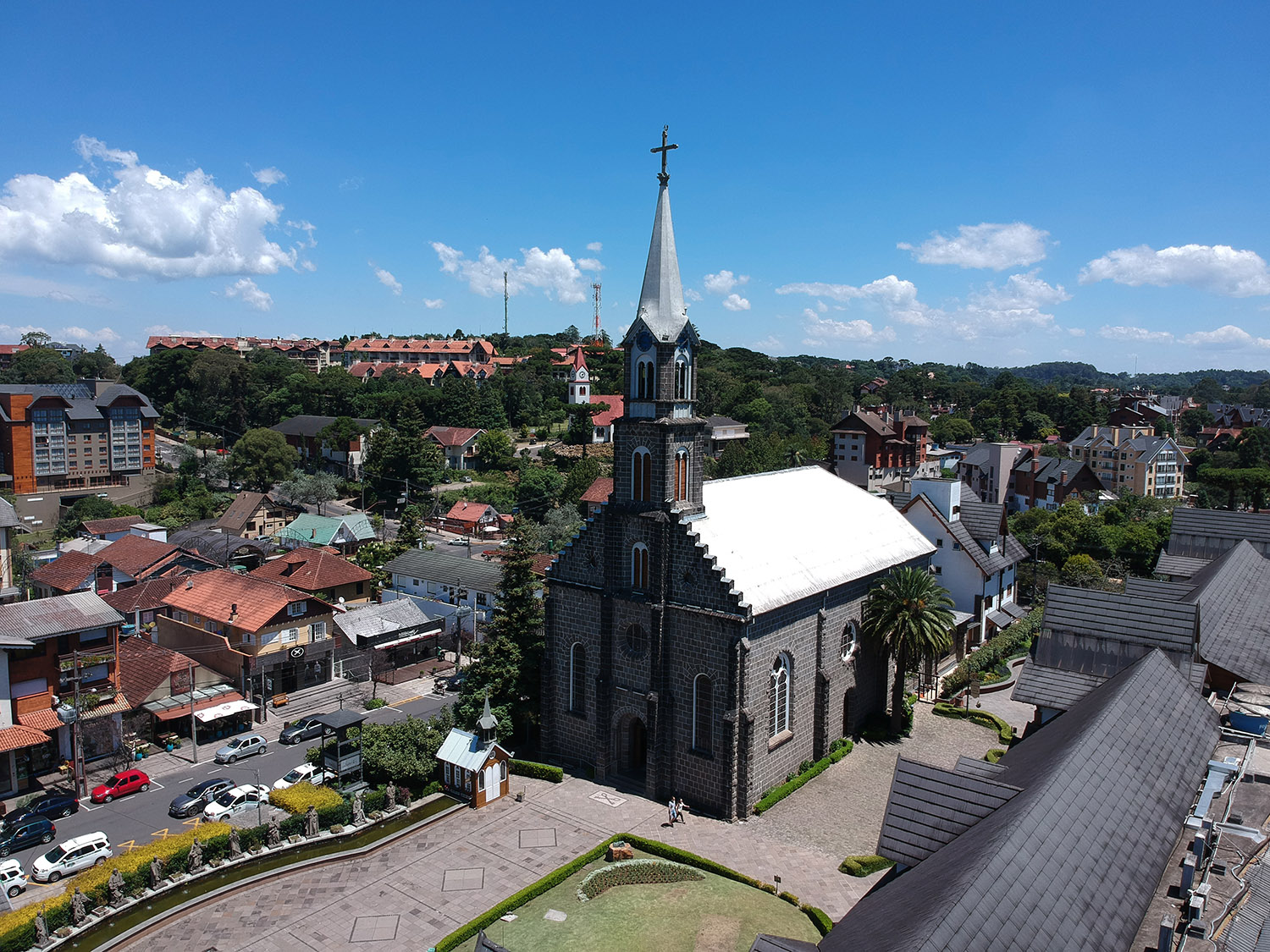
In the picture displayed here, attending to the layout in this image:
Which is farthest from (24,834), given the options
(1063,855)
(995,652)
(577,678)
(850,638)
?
(995,652)

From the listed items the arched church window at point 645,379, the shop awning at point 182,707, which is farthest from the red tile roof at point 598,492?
the arched church window at point 645,379

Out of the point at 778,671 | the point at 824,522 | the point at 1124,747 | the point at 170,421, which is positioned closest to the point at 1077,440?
the point at 824,522

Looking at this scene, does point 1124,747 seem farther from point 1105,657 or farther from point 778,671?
point 778,671

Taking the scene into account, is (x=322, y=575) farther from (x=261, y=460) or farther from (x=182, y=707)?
(x=261, y=460)

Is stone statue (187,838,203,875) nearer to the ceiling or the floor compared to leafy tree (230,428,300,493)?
nearer to the floor

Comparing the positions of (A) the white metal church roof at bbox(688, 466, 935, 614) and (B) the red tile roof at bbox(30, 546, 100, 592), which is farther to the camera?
(B) the red tile roof at bbox(30, 546, 100, 592)

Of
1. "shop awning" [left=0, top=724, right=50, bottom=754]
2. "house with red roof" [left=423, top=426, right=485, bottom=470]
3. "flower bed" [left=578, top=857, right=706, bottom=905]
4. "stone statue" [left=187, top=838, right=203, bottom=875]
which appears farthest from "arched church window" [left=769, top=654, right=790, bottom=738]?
"house with red roof" [left=423, top=426, right=485, bottom=470]

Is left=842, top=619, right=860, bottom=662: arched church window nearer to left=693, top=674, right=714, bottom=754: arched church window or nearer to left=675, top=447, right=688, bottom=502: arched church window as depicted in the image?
left=693, top=674, right=714, bottom=754: arched church window
